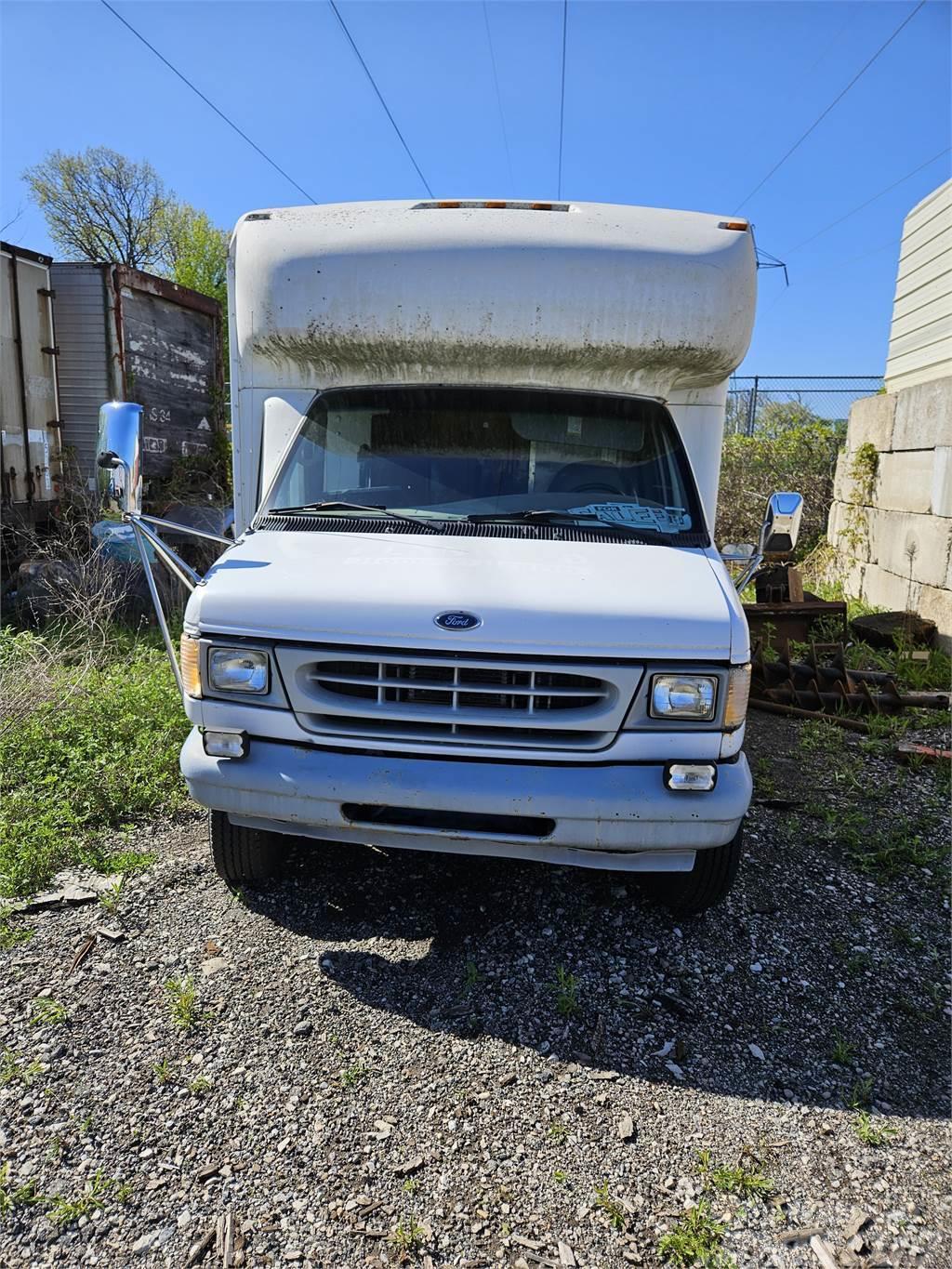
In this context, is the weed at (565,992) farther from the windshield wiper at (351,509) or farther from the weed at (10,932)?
the weed at (10,932)

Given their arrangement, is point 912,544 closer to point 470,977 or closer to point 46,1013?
point 470,977

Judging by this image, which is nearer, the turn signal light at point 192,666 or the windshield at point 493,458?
the turn signal light at point 192,666

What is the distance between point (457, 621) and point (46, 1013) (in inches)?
74.4

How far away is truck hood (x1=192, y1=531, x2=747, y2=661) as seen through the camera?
9.47 feet

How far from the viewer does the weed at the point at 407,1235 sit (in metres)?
2.15

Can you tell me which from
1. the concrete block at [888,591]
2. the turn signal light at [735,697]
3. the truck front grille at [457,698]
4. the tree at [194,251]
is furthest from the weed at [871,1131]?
the tree at [194,251]

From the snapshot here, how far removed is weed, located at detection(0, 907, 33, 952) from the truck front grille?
1.43 m

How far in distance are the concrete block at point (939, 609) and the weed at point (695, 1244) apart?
20.7ft

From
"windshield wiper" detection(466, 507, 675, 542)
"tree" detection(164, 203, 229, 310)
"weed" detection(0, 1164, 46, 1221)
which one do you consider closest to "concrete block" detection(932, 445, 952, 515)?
"windshield wiper" detection(466, 507, 675, 542)

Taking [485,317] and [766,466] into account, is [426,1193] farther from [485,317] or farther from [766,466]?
[766,466]

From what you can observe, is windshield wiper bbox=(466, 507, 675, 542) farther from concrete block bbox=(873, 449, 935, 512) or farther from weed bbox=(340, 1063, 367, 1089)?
concrete block bbox=(873, 449, 935, 512)

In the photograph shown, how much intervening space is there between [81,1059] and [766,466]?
1162 cm

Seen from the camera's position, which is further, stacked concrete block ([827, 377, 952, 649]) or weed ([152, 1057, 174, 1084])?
stacked concrete block ([827, 377, 952, 649])

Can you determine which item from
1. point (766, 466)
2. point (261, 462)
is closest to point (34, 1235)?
point (261, 462)
